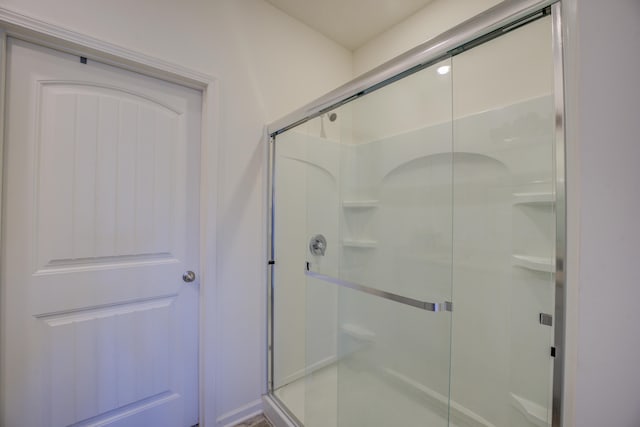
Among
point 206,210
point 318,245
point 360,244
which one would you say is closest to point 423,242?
point 360,244

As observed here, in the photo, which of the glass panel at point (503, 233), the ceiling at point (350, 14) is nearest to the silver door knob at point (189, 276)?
the glass panel at point (503, 233)

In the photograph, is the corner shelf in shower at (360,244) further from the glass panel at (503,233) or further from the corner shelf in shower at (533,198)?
the corner shelf in shower at (533,198)

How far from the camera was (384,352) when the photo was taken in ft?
4.85

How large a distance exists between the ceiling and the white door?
3.19 ft

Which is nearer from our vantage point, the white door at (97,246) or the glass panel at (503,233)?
the white door at (97,246)

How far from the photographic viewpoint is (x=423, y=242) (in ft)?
4.14

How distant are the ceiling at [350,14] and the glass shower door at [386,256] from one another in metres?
0.88

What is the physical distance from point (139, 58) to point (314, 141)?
0.96 meters

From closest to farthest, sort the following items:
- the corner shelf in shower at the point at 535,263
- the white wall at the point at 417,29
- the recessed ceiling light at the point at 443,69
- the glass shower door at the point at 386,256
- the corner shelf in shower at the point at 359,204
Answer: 1. the recessed ceiling light at the point at 443,69
2. the corner shelf in shower at the point at 535,263
3. the glass shower door at the point at 386,256
4. the corner shelf in shower at the point at 359,204
5. the white wall at the point at 417,29

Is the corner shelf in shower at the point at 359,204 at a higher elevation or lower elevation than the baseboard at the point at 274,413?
higher

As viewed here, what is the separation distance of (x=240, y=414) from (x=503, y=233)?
178 cm

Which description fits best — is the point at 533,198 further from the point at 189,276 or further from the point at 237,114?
the point at 189,276

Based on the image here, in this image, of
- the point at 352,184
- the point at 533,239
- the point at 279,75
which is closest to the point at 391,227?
the point at 352,184

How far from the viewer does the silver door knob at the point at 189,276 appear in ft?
4.67
